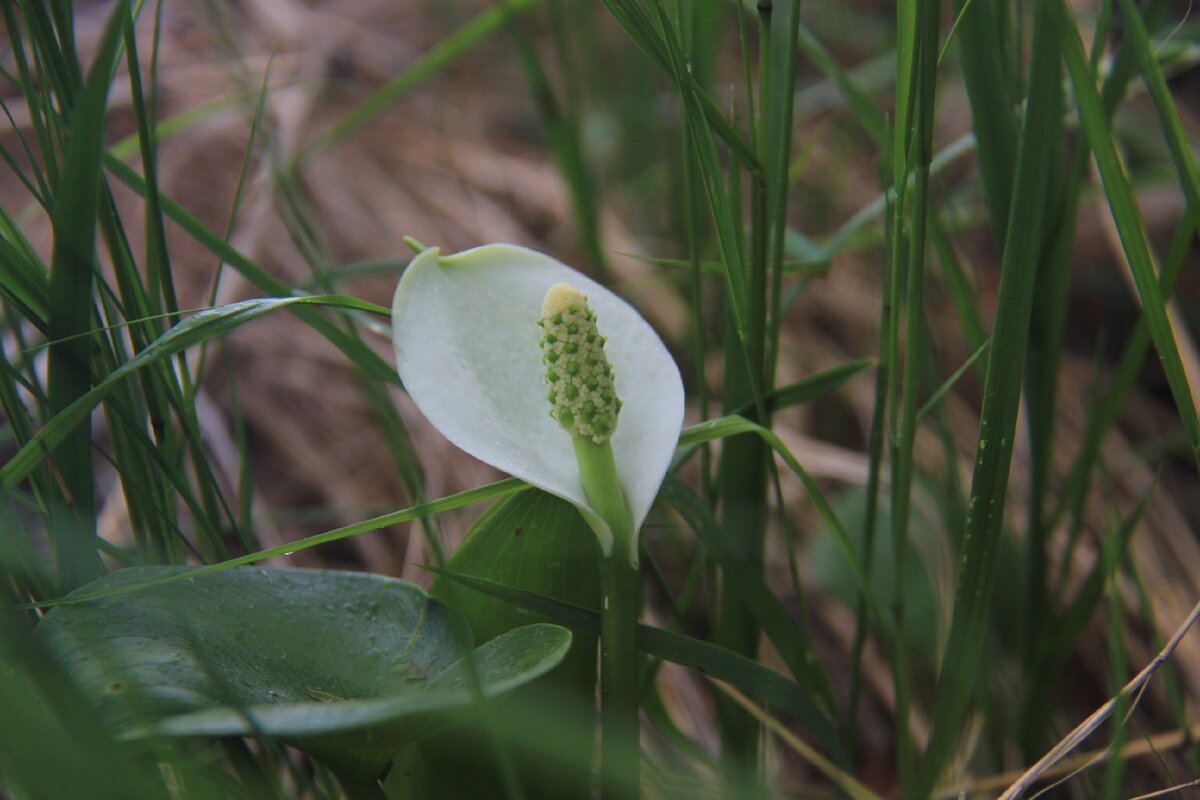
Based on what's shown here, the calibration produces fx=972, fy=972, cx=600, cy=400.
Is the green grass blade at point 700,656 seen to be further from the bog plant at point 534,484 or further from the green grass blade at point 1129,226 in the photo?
the green grass blade at point 1129,226

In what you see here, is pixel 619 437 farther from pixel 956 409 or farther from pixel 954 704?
pixel 956 409

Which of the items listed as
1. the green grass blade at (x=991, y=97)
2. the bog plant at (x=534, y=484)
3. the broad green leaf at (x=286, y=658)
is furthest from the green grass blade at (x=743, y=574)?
the green grass blade at (x=991, y=97)

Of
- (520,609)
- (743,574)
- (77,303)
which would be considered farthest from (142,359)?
(743,574)

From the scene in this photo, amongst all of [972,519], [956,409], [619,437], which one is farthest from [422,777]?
[956,409]

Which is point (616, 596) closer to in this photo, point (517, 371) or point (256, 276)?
point (517, 371)

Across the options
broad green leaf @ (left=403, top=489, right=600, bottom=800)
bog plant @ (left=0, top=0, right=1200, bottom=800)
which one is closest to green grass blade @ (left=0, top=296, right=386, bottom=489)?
bog plant @ (left=0, top=0, right=1200, bottom=800)

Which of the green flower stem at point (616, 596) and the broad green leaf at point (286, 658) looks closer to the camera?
the broad green leaf at point (286, 658)
